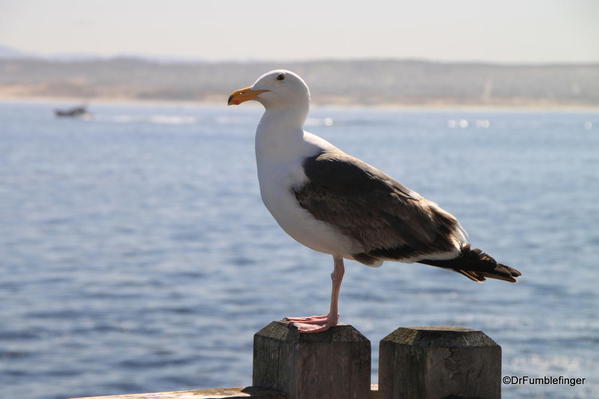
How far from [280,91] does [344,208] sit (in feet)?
2.42

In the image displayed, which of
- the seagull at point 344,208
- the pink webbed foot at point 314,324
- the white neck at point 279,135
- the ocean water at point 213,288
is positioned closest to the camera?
the pink webbed foot at point 314,324

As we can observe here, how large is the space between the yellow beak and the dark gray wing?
482mm

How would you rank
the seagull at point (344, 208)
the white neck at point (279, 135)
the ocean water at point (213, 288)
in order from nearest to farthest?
the seagull at point (344, 208)
the white neck at point (279, 135)
the ocean water at point (213, 288)

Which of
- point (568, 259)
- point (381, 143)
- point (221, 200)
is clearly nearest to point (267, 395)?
point (568, 259)

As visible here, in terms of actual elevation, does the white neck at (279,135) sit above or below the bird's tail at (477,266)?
above

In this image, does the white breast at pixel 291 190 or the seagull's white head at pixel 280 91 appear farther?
the seagull's white head at pixel 280 91

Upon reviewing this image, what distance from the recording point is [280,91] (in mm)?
5418

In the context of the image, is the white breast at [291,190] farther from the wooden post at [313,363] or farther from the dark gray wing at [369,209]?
the wooden post at [313,363]

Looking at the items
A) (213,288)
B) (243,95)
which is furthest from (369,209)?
(213,288)

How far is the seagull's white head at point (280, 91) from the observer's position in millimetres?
5410

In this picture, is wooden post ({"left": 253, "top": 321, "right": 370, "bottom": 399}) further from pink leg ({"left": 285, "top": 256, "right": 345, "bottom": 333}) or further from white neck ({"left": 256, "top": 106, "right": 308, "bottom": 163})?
white neck ({"left": 256, "top": 106, "right": 308, "bottom": 163})

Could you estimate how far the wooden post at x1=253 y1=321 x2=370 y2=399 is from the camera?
4012 mm

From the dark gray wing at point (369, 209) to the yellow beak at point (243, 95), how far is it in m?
0.48

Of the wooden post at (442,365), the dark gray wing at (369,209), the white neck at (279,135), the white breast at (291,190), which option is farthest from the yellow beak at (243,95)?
the wooden post at (442,365)
